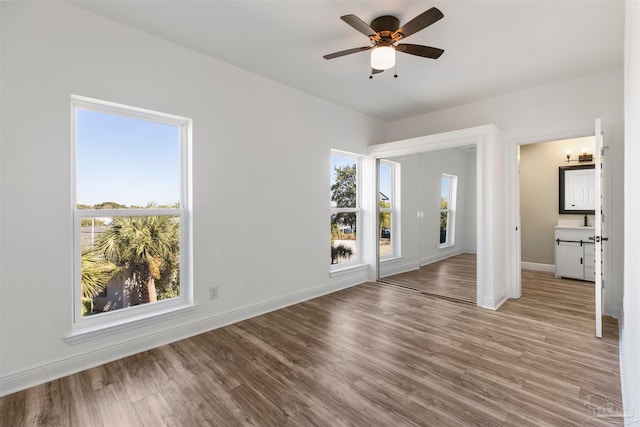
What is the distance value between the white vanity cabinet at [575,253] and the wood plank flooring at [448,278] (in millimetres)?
2296

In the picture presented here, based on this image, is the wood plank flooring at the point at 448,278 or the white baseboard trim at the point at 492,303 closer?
the white baseboard trim at the point at 492,303

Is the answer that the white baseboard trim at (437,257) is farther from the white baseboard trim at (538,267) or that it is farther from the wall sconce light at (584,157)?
the wall sconce light at (584,157)

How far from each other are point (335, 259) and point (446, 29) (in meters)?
3.17

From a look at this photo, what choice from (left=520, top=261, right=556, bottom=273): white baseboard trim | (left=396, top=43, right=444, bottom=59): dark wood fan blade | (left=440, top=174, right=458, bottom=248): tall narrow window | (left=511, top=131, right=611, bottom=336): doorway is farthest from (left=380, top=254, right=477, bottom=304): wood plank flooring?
(left=396, top=43, right=444, bottom=59): dark wood fan blade

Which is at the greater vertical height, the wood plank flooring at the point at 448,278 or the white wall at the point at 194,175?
the white wall at the point at 194,175

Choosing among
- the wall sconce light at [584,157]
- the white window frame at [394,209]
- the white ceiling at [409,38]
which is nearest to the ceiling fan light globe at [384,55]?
the white ceiling at [409,38]

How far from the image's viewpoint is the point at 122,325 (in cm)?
243

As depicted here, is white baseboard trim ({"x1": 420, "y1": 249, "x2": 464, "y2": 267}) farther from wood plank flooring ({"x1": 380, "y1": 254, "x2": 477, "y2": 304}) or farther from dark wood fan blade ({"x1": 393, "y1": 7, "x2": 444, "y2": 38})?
dark wood fan blade ({"x1": 393, "y1": 7, "x2": 444, "y2": 38})

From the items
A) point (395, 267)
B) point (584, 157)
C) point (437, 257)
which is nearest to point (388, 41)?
point (437, 257)

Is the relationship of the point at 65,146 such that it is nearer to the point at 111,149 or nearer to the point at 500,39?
the point at 111,149

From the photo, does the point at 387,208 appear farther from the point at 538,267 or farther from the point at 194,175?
the point at 538,267

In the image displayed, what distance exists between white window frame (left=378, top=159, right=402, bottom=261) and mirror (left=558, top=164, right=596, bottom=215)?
10.3 feet

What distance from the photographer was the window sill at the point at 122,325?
2.24m

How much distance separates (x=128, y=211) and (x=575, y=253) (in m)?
6.35
